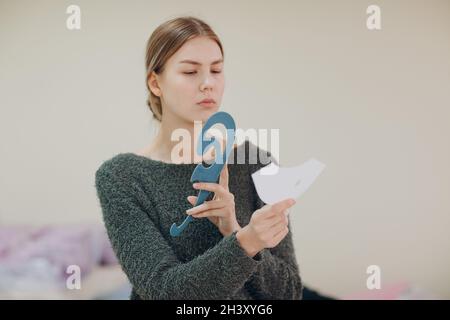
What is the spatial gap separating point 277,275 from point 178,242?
151 mm

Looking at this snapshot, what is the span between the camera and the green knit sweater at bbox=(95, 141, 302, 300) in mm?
658

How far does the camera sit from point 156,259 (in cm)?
69

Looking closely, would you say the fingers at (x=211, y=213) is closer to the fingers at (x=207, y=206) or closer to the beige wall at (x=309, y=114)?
the fingers at (x=207, y=206)

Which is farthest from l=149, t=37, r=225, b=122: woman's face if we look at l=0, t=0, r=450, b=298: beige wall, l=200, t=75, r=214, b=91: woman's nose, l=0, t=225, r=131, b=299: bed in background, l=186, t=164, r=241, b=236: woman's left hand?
l=0, t=225, r=131, b=299: bed in background

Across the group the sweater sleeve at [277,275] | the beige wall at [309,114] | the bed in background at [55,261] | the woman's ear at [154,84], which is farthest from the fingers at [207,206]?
the bed in background at [55,261]

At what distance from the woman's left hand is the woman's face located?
12 centimetres

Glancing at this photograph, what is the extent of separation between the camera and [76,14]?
1.15 meters

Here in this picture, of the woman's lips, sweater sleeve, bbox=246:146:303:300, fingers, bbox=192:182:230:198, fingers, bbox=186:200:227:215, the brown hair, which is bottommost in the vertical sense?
sweater sleeve, bbox=246:146:303:300

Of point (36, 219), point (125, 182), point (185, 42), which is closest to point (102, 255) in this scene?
point (36, 219)

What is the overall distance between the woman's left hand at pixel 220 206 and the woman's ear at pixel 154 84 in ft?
0.62

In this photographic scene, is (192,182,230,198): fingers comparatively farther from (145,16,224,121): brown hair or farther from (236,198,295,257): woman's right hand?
(145,16,224,121): brown hair

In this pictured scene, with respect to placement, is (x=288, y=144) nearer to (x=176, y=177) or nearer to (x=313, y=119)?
(x=313, y=119)

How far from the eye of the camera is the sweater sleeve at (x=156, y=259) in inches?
25.7
